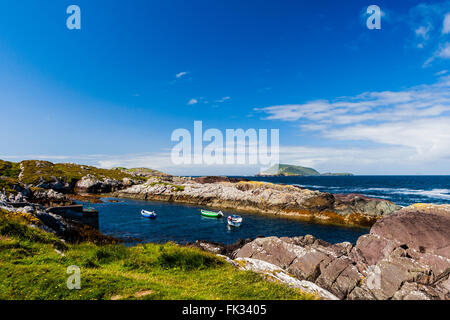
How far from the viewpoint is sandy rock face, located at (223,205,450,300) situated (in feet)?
54.6

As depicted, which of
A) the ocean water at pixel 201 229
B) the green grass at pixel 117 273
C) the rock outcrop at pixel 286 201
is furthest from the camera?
the rock outcrop at pixel 286 201

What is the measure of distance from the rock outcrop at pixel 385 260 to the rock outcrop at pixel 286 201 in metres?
25.2

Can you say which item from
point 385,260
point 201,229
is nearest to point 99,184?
point 201,229

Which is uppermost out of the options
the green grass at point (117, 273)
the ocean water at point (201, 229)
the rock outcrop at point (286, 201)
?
the green grass at point (117, 273)

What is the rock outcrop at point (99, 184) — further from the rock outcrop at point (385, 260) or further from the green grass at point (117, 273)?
the green grass at point (117, 273)

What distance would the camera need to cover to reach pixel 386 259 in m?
18.5

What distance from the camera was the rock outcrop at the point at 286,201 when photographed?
4944 cm

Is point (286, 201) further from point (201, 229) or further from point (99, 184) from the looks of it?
point (99, 184)

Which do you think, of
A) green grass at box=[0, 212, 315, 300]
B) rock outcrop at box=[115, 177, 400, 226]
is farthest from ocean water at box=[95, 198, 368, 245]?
green grass at box=[0, 212, 315, 300]

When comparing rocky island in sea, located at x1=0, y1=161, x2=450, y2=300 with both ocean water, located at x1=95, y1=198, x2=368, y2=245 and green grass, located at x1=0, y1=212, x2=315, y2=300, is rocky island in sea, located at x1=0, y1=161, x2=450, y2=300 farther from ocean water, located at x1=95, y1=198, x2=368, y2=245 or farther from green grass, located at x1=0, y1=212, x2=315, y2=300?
ocean water, located at x1=95, y1=198, x2=368, y2=245

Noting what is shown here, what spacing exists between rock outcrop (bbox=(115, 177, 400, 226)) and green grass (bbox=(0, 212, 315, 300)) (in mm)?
46026

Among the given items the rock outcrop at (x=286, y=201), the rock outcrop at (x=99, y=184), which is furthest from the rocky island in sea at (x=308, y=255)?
the rock outcrop at (x=99, y=184)
